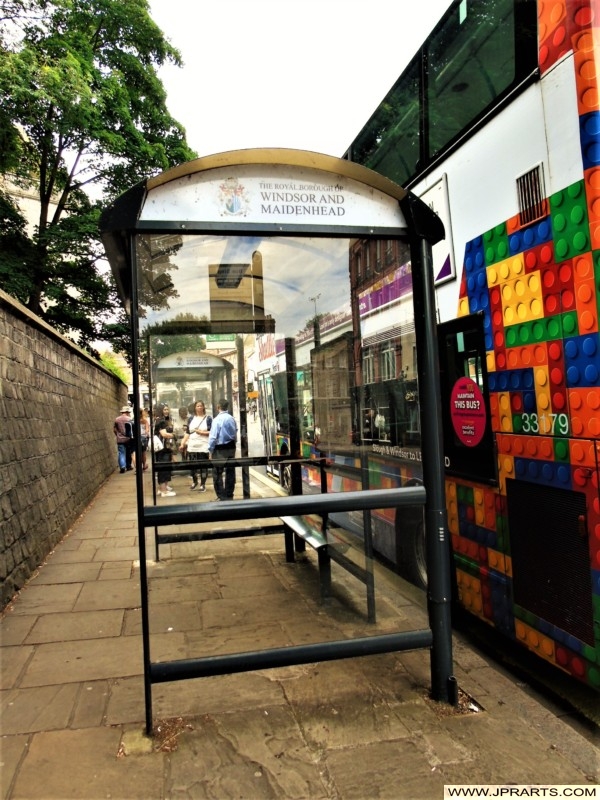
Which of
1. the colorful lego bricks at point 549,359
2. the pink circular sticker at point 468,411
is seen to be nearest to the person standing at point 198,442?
the pink circular sticker at point 468,411

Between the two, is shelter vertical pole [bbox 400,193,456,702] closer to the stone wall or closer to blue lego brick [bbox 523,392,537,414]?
blue lego brick [bbox 523,392,537,414]

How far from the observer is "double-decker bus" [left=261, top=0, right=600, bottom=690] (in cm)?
259

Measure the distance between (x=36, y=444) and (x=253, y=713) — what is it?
4088 mm

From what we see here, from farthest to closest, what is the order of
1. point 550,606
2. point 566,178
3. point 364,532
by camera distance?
point 364,532 < point 550,606 < point 566,178

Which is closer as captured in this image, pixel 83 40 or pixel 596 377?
pixel 596 377

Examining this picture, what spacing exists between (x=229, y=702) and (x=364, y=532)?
147 cm

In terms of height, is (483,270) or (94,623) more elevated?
(483,270)

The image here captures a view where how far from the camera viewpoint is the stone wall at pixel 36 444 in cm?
470

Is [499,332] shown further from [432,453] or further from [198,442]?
[198,442]

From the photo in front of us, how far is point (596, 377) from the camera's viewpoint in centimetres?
248

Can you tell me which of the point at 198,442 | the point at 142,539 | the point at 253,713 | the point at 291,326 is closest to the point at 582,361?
the point at 142,539

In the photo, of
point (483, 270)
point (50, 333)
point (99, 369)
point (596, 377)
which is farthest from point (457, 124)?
point (99, 369)

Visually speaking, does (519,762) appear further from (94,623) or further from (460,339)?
(94,623)

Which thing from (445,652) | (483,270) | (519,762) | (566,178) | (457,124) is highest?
(457,124)
